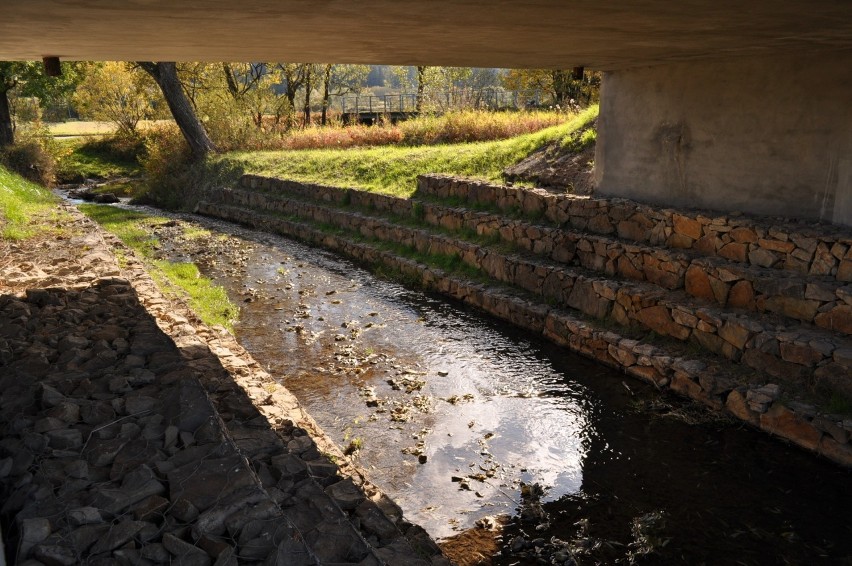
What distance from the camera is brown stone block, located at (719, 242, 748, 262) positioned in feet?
26.8

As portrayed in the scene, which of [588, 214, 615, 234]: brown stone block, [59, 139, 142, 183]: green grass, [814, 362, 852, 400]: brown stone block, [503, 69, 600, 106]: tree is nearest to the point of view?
[814, 362, 852, 400]: brown stone block

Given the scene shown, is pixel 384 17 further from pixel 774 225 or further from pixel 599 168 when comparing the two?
pixel 599 168

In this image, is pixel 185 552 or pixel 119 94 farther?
pixel 119 94

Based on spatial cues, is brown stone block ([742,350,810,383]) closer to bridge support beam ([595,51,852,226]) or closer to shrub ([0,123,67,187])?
bridge support beam ([595,51,852,226])

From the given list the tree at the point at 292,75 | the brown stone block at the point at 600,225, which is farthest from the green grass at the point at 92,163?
the brown stone block at the point at 600,225

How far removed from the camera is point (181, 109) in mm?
24328

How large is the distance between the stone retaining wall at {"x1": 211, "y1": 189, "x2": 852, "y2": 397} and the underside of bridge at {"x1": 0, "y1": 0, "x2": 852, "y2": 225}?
68.9 inches

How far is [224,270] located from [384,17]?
28.4 ft

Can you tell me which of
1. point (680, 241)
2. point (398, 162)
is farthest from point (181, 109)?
point (680, 241)

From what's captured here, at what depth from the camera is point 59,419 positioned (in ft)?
15.3

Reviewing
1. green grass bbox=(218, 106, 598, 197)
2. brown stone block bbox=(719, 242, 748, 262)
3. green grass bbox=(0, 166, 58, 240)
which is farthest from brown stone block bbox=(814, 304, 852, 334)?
green grass bbox=(0, 166, 58, 240)

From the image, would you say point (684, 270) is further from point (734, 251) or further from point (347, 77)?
point (347, 77)

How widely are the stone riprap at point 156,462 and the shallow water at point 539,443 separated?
0.86 metres

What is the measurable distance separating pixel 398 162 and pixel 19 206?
8.41 m
